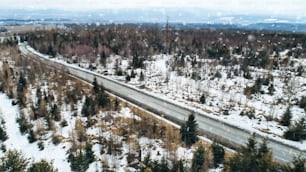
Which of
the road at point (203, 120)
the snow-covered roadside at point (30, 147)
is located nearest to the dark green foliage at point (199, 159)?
the road at point (203, 120)

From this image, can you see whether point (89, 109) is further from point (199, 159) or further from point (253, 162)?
point (253, 162)

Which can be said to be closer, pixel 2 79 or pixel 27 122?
pixel 27 122

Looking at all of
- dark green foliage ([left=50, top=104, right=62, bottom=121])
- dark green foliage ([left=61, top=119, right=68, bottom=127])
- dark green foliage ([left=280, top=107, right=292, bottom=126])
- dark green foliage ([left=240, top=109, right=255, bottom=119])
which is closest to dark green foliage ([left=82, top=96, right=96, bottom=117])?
dark green foliage ([left=61, top=119, right=68, bottom=127])

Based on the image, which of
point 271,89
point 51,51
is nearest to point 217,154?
point 271,89

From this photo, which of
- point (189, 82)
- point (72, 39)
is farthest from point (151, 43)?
point (189, 82)

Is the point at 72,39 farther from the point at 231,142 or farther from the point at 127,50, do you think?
the point at 231,142

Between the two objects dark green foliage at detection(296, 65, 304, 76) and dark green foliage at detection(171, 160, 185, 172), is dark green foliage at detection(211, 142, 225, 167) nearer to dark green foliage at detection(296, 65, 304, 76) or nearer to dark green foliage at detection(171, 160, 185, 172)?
dark green foliage at detection(171, 160, 185, 172)
